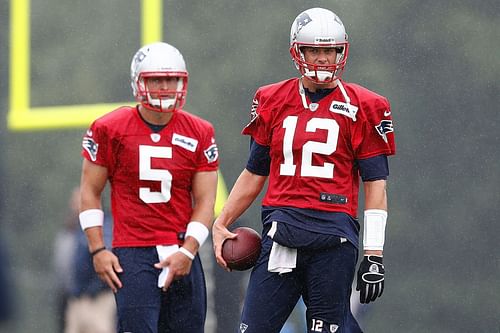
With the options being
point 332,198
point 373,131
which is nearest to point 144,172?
point 332,198

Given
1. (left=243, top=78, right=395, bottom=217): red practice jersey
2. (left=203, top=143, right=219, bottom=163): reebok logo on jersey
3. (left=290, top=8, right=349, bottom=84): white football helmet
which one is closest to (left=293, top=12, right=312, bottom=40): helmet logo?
(left=290, top=8, right=349, bottom=84): white football helmet

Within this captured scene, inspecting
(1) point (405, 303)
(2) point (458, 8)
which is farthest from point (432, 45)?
(1) point (405, 303)

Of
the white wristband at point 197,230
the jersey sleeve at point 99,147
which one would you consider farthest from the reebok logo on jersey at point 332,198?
the jersey sleeve at point 99,147

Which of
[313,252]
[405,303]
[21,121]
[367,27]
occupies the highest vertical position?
[367,27]

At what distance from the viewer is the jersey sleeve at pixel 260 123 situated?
15.0ft

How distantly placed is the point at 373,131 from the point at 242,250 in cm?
69

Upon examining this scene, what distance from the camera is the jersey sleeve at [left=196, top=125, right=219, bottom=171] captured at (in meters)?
4.80

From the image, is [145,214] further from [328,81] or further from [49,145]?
[49,145]

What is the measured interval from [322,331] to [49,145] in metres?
3.35

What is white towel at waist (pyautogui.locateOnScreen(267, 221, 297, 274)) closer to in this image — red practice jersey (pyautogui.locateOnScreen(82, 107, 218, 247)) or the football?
the football

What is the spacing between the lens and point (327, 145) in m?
4.40

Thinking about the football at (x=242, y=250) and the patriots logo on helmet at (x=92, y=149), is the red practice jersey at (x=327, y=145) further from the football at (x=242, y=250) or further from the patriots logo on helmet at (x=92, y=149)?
the patriots logo on helmet at (x=92, y=149)

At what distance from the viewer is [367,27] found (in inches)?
248

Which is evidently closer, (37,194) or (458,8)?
(458,8)
